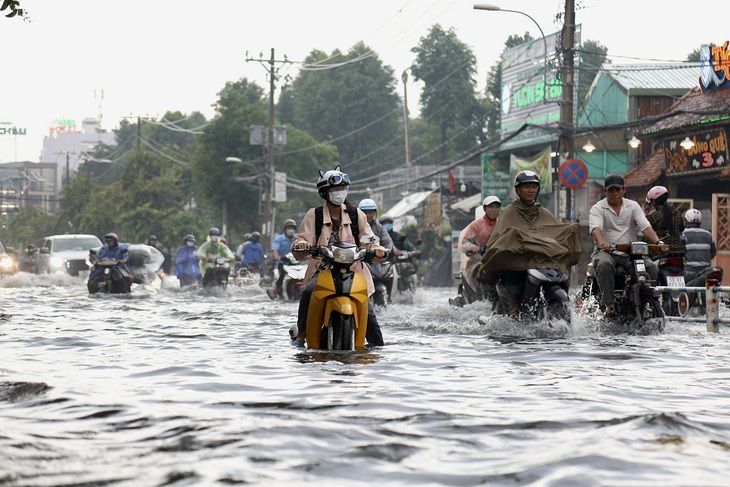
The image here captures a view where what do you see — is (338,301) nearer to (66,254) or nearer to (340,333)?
(340,333)

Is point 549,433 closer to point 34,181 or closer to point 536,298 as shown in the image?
point 536,298

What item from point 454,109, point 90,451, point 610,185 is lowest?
point 90,451

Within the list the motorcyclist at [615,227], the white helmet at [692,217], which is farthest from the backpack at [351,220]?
the white helmet at [692,217]

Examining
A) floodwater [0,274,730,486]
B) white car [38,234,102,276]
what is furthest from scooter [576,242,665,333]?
white car [38,234,102,276]

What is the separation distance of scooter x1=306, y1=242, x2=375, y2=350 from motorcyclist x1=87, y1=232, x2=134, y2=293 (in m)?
15.3

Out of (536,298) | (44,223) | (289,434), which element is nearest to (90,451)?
(289,434)

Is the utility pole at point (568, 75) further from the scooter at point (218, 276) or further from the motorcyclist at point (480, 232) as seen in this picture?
the motorcyclist at point (480, 232)

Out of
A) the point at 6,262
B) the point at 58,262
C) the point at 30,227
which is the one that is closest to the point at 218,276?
the point at 58,262

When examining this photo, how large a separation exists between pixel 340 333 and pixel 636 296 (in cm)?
390

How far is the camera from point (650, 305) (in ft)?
40.0

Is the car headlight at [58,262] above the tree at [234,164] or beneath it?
beneath

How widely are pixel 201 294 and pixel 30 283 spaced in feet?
30.7

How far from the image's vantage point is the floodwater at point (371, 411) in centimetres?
466

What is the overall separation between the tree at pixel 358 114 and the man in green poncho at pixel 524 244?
7076 cm
